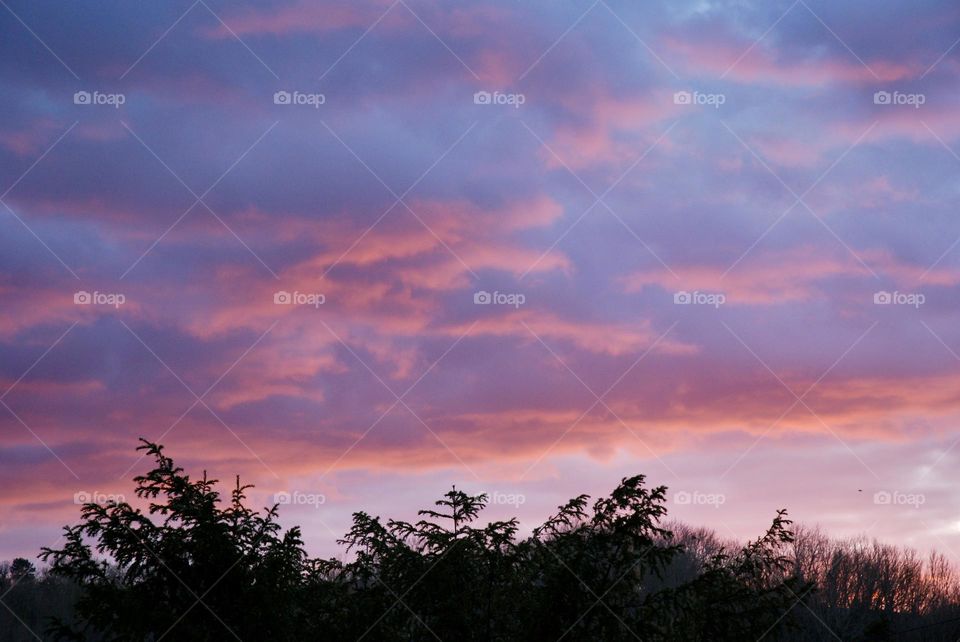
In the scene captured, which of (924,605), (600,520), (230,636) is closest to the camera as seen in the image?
(230,636)

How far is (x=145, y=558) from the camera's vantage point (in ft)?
32.3

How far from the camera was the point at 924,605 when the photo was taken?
66625 millimetres

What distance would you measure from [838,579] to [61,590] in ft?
171

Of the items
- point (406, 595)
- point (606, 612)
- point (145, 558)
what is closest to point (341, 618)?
point (406, 595)

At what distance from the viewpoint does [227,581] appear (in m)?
9.82

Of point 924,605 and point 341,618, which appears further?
point 924,605

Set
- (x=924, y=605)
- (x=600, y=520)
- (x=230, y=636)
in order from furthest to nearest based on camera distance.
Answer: (x=924, y=605), (x=600, y=520), (x=230, y=636)

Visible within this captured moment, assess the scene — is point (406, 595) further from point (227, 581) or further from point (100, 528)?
point (100, 528)

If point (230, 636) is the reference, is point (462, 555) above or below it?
A: above

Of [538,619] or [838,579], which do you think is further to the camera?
[838,579]

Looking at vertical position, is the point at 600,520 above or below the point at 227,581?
above

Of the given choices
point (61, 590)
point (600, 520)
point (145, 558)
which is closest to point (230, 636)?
point (145, 558)

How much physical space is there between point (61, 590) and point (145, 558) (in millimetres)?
65860

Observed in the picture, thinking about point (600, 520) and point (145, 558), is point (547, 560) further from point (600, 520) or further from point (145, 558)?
point (145, 558)
